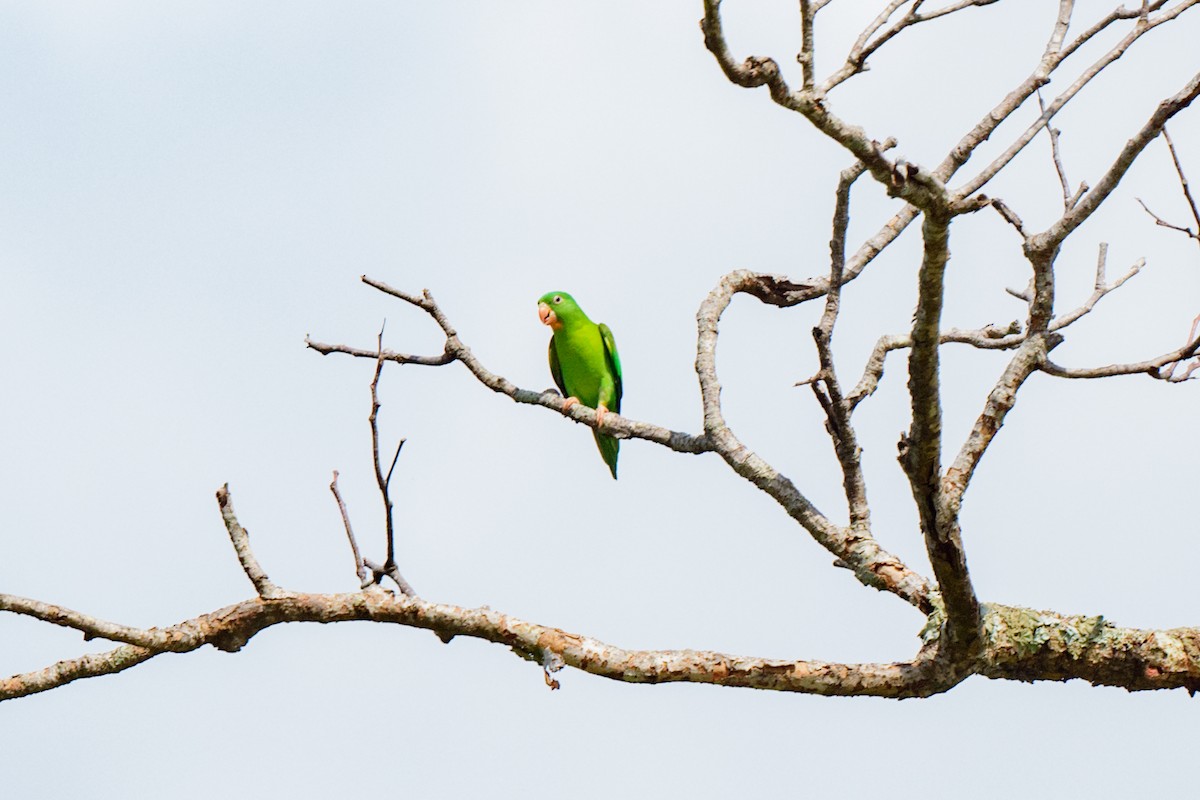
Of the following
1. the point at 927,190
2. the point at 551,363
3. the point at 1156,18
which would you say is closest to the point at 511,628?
the point at 927,190

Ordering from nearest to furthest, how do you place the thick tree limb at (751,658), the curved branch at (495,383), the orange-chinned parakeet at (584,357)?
the thick tree limb at (751,658) → the curved branch at (495,383) → the orange-chinned parakeet at (584,357)

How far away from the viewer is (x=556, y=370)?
31.4 ft

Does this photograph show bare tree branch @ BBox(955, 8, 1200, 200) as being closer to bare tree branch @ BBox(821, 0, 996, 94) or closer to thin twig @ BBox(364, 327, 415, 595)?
bare tree branch @ BBox(821, 0, 996, 94)

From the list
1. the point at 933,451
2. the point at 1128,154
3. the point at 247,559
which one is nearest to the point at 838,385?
the point at 933,451

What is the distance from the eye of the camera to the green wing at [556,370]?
9461mm

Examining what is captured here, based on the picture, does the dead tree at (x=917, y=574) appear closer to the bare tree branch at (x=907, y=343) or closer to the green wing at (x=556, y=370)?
the bare tree branch at (x=907, y=343)

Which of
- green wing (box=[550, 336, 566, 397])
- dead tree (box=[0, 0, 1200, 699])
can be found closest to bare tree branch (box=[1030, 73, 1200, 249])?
dead tree (box=[0, 0, 1200, 699])

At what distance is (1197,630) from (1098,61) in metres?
1.88

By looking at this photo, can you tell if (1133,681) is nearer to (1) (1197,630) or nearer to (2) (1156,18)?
(1) (1197,630)

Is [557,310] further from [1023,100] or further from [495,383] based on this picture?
[1023,100]

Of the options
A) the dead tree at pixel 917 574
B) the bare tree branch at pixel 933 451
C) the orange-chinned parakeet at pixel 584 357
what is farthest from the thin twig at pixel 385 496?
the orange-chinned parakeet at pixel 584 357

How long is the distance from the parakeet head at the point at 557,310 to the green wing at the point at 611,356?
24 centimetres

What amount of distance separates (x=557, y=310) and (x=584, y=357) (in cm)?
47

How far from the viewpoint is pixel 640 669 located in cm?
375
